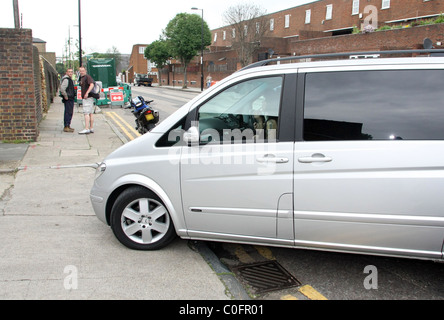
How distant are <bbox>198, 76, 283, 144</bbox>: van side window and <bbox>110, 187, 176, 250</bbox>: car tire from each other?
84 centimetres

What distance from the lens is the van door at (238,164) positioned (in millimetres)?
3350

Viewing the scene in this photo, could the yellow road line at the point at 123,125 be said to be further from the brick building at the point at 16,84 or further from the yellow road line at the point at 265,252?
the yellow road line at the point at 265,252

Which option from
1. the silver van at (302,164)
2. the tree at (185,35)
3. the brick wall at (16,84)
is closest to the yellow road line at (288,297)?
the silver van at (302,164)

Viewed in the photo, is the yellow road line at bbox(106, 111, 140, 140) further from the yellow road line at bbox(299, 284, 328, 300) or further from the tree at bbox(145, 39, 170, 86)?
the tree at bbox(145, 39, 170, 86)

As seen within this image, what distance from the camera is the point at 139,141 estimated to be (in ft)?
12.8

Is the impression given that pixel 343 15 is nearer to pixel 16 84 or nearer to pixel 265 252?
pixel 16 84

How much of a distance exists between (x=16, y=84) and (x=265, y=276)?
8.06 m

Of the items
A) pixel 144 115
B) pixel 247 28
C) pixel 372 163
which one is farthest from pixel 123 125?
pixel 247 28

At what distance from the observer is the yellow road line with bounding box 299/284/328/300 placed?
315 centimetres

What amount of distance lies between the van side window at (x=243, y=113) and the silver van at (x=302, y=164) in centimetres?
1

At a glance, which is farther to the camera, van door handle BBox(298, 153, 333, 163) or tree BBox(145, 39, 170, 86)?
tree BBox(145, 39, 170, 86)

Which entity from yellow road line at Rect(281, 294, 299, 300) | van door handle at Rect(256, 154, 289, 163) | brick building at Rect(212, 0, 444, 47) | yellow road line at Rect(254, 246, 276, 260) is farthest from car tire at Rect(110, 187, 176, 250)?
brick building at Rect(212, 0, 444, 47)

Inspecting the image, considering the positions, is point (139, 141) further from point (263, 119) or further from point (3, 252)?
point (3, 252)
